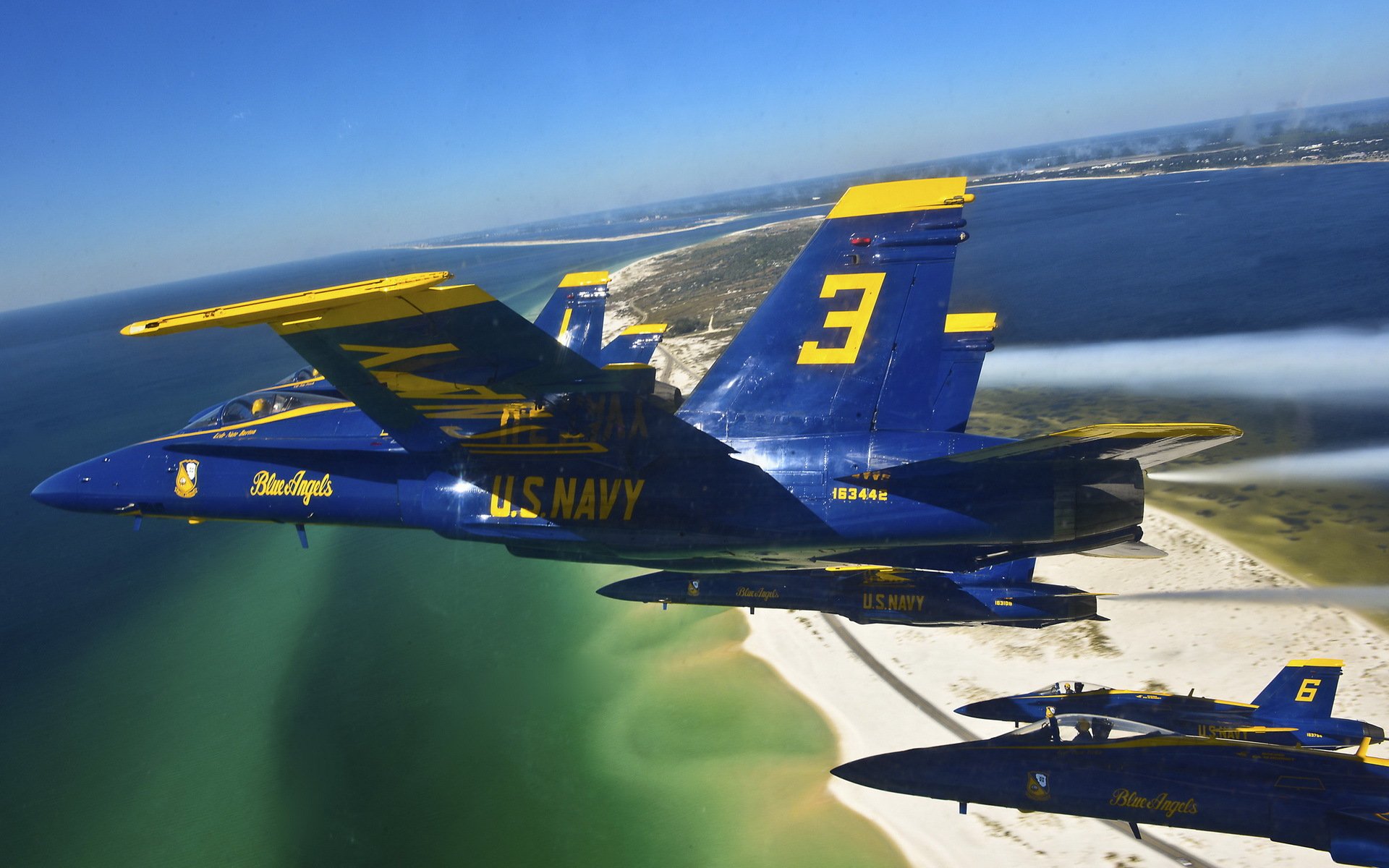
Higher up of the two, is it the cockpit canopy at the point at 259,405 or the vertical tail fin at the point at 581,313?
the vertical tail fin at the point at 581,313

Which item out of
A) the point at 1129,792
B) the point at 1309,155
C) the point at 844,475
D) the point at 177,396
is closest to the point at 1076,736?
the point at 1129,792

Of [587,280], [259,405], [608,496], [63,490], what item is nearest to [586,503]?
[608,496]

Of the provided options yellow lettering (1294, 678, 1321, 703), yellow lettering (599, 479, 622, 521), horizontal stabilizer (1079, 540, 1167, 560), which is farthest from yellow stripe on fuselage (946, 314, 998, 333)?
yellow lettering (1294, 678, 1321, 703)

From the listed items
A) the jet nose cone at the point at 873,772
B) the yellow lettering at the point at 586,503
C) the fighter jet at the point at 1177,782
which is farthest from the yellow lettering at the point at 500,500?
the fighter jet at the point at 1177,782

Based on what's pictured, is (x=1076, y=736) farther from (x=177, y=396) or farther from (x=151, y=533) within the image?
(x=177, y=396)

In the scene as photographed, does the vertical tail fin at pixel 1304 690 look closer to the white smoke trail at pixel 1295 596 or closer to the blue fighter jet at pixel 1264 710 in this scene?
the blue fighter jet at pixel 1264 710
